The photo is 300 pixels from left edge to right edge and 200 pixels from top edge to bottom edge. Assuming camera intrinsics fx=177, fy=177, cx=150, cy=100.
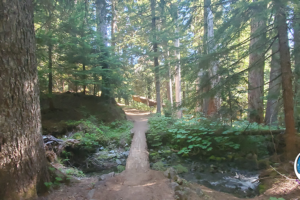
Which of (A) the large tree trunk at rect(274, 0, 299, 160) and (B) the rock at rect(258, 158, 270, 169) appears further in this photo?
(B) the rock at rect(258, 158, 270, 169)

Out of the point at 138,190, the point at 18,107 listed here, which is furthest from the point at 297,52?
the point at 18,107

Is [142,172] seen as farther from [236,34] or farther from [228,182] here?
[236,34]

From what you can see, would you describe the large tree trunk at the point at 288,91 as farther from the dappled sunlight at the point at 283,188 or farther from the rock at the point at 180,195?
the rock at the point at 180,195

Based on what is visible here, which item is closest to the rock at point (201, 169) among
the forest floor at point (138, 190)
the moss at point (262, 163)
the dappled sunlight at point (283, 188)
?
the moss at point (262, 163)

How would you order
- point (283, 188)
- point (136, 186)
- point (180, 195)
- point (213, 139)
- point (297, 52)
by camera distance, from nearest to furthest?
1. point (180, 195)
2. point (283, 188)
3. point (136, 186)
4. point (297, 52)
5. point (213, 139)

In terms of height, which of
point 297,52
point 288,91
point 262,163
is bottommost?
point 262,163

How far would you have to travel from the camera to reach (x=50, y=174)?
3514mm

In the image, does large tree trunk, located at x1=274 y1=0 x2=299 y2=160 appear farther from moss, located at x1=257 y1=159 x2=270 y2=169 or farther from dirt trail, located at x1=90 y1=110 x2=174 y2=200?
dirt trail, located at x1=90 y1=110 x2=174 y2=200

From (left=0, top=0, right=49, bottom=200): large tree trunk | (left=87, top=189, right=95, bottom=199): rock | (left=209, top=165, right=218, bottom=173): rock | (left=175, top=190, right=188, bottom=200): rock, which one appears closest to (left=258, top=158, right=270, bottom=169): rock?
(left=209, top=165, right=218, bottom=173): rock

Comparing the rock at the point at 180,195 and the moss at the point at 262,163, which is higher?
the rock at the point at 180,195

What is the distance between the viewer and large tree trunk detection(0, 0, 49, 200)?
2.59 m

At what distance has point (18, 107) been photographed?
109 inches

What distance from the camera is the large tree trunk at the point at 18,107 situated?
259 centimetres

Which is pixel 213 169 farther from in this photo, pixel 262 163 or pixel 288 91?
pixel 288 91
